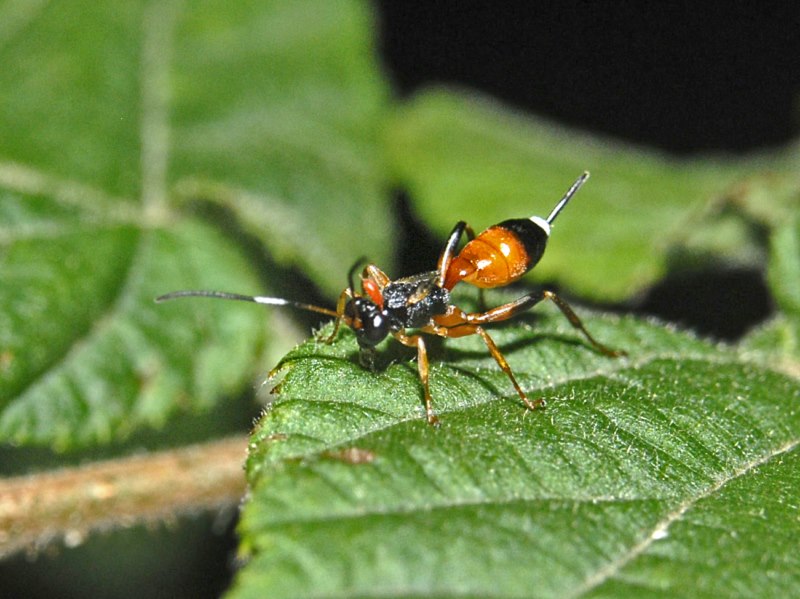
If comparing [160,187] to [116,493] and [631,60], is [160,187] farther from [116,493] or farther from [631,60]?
[631,60]

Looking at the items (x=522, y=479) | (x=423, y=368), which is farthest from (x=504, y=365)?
(x=522, y=479)

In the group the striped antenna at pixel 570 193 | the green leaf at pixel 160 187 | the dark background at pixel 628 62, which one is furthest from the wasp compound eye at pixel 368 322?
the dark background at pixel 628 62

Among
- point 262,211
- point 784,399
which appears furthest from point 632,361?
point 262,211

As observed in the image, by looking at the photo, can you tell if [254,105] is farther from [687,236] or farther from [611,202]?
[687,236]

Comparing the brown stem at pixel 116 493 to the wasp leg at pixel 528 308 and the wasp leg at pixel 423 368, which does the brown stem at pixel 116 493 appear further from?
the wasp leg at pixel 528 308

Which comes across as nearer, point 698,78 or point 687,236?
point 687,236

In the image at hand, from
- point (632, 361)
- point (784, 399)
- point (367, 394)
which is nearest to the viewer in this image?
point (367, 394)

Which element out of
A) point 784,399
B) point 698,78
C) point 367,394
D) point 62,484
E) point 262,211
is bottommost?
point 784,399
